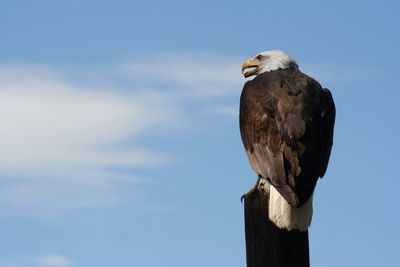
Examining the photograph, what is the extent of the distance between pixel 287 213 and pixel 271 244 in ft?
1.22

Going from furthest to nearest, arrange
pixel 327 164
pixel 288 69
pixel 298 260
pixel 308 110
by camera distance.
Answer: pixel 288 69, pixel 308 110, pixel 327 164, pixel 298 260

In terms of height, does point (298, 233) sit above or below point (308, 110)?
below

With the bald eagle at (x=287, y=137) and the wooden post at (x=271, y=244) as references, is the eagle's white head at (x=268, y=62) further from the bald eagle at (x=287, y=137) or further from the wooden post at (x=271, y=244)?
the wooden post at (x=271, y=244)

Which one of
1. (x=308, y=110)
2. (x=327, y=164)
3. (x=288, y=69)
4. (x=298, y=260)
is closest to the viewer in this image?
(x=298, y=260)

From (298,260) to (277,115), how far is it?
2244mm

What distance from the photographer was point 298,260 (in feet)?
17.2

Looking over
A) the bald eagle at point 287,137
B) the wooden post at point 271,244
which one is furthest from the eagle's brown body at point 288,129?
the wooden post at point 271,244

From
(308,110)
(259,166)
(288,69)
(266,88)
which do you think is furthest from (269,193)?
(288,69)

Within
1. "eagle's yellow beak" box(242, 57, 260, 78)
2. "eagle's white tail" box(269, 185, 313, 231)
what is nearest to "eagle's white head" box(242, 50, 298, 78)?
"eagle's yellow beak" box(242, 57, 260, 78)

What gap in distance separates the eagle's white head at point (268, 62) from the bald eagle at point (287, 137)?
0.35 metres

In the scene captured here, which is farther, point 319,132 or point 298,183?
point 319,132

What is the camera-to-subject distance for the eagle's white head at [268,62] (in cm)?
910

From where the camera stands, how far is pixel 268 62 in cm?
927

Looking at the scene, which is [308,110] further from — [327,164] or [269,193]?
[269,193]
